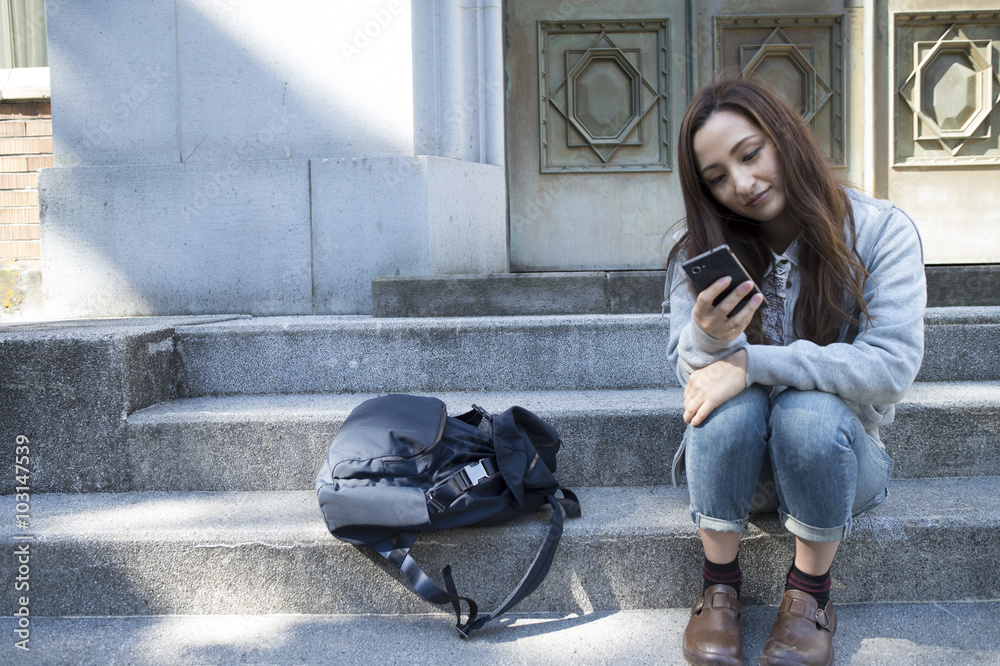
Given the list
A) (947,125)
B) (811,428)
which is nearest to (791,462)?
(811,428)

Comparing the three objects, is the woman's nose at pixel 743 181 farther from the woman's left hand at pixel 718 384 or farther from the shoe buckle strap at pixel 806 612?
the shoe buckle strap at pixel 806 612

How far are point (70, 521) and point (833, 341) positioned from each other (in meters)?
2.00

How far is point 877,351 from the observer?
4.91 feet

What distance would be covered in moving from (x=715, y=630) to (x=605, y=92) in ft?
10.2

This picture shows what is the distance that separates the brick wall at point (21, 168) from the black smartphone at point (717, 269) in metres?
3.72

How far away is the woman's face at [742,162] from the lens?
5.15 ft

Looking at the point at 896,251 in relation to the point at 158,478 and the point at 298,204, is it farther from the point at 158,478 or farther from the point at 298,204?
the point at 298,204

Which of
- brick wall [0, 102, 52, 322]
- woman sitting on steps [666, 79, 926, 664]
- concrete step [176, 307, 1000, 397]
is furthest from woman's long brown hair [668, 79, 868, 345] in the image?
brick wall [0, 102, 52, 322]

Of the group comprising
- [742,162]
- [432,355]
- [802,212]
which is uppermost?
[742,162]

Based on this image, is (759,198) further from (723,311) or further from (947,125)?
(947,125)

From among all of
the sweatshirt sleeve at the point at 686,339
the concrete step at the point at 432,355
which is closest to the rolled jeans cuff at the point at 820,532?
the sweatshirt sleeve at the point at 686,339

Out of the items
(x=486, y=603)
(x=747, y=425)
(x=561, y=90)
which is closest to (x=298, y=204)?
(x=561, y=90)

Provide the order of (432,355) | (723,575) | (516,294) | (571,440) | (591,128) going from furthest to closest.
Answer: (591,128) → (516,294) → (432,355) → (571,440) → (723,575)

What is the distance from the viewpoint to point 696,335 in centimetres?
156
